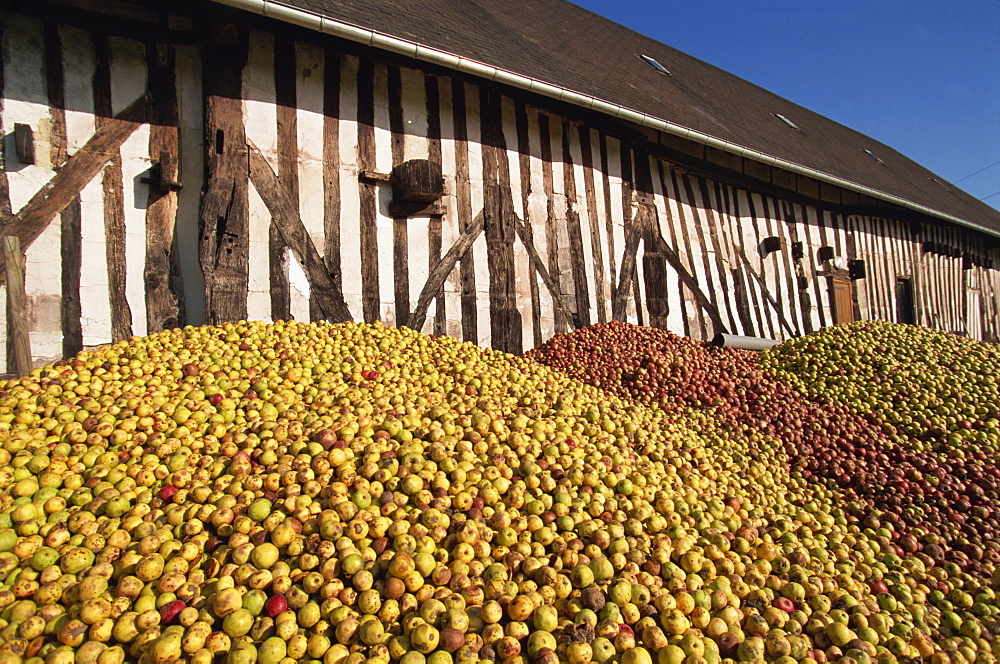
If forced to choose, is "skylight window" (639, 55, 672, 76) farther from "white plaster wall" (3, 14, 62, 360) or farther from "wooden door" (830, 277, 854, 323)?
"white plaster wall" (3, 14, 62, 360)

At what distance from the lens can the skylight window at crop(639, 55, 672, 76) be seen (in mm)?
12320

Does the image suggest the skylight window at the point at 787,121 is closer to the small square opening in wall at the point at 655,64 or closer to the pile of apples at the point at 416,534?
the small square opening in wall at the point at 655,64

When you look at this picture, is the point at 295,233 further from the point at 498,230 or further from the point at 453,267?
the point at 498,230

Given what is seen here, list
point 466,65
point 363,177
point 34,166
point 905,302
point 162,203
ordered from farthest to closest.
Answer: point 905,302 → point 363,177 → point 466,65 → point 162,203 → point 34,166

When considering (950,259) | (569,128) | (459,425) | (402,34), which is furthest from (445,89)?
(950,259)

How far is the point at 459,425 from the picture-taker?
10.9 feet

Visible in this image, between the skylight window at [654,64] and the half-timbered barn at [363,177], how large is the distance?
2111 millimetres

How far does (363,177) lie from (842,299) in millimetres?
11307

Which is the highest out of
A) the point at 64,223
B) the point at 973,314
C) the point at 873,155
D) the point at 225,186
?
the point at 873,155

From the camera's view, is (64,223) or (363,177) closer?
(64,223)

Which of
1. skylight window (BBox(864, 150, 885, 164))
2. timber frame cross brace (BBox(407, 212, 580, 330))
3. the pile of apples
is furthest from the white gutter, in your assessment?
skylight window (BBox(864, 150, 885, 164))

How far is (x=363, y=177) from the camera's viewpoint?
240 inches

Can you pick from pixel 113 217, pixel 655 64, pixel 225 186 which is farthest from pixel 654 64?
pixel 113 217

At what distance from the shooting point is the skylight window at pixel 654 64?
12320 millimetres
